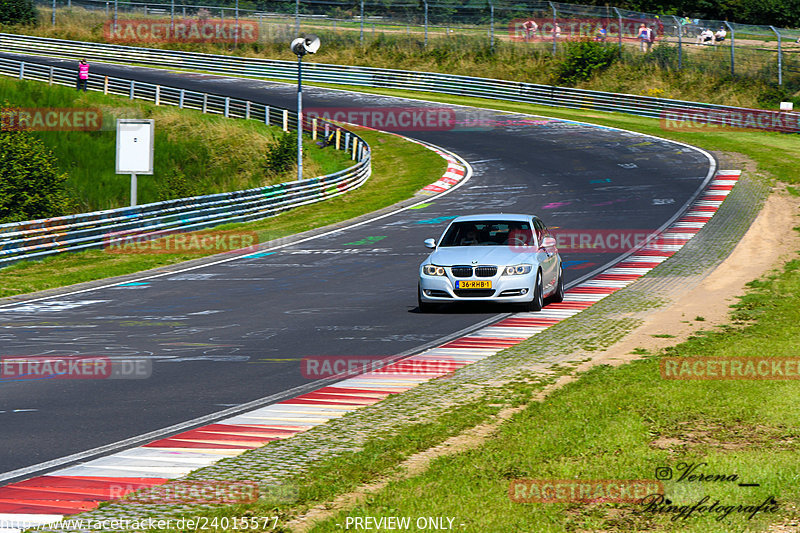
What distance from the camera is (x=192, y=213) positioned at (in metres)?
28.0

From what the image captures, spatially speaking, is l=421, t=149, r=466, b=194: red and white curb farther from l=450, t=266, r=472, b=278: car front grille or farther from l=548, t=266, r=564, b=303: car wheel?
l=450, t=266, r=472, b=278: car front grille

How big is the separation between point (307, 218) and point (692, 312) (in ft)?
57.7

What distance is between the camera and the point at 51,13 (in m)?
71.8

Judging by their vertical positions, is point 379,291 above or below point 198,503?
below

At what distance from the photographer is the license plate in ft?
49.3

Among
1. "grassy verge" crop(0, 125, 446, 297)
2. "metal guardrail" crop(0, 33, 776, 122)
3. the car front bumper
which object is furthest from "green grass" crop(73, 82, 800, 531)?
"metal guardrail" crop(0, 33, 776, 122)

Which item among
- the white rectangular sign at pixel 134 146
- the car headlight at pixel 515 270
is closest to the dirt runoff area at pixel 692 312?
the car headlight at pixel 515 270

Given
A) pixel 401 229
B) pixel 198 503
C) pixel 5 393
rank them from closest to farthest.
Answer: pixel 198 503 < pixel 5 393 < pixel 401 229

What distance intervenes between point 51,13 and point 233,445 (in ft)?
235

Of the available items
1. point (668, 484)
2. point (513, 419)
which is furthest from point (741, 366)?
point (668, 484)

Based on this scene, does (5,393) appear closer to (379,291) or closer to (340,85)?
(379,291)

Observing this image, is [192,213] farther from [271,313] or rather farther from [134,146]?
[271,313]

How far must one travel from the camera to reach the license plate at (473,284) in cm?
1502

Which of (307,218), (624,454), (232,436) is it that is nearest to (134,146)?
(307,218)
